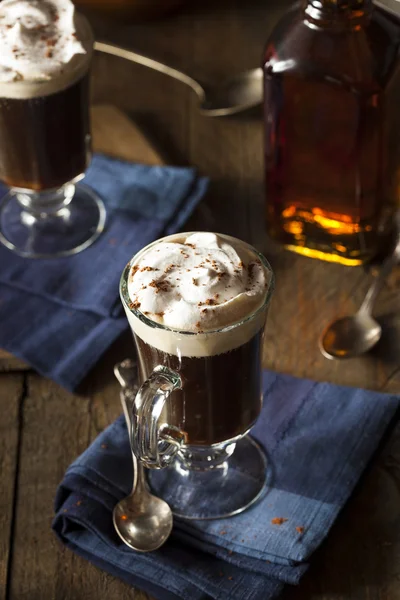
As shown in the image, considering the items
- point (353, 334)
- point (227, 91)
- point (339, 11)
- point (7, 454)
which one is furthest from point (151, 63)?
point (7, 454)

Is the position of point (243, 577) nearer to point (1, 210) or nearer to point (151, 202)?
point (151, 202)

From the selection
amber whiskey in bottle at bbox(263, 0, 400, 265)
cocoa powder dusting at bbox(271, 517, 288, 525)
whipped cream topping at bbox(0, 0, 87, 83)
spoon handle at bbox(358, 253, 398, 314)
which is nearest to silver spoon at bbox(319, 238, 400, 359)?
spoon handle at bbox(358, 253, 398, 314)

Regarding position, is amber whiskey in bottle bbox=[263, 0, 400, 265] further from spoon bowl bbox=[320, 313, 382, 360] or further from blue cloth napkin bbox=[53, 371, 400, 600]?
blue cloth napkin bbox=[53, 371, 400, 600]

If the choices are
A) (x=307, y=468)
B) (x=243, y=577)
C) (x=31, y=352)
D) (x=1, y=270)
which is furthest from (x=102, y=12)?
(x=243, y=577)

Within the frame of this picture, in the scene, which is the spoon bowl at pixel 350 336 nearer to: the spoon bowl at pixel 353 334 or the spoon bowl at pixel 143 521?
the spoon bowl at pixel 353 334

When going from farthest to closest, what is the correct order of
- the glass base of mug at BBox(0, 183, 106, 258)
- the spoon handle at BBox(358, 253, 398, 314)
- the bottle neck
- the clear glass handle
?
the glass base of mug at BBox(0, 183, 106, 258) → the spoon handle at BBox(358, 253, 398, 314) → the bottle neck → the clear glass handle

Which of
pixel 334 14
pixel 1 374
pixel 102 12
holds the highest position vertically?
pixel 334 14
